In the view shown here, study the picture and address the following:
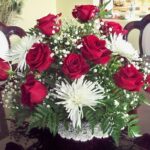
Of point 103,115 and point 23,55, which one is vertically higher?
point 23,55

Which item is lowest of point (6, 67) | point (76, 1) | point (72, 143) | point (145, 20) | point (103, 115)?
point (72, 143)

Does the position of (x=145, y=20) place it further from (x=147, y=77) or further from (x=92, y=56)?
(x=92, y=56)

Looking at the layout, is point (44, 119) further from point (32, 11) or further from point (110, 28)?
point (32, 11)

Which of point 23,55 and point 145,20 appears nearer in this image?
point 23,55

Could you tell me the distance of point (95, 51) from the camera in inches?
28.0

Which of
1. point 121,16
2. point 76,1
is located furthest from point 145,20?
point 76,1

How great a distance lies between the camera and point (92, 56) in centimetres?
71

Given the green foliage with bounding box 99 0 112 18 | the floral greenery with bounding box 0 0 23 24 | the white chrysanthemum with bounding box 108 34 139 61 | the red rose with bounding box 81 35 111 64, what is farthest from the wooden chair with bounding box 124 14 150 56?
the floral greenery with bounding box 0 0 23 24

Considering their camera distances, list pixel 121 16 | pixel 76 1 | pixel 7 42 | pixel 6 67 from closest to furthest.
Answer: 1. pixel 6 67
2. pixel 7 42
3. pixel 121 16
4. pixel 76 1

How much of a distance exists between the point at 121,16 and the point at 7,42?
70.4 inches

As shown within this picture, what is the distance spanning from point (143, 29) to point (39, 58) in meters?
1.33

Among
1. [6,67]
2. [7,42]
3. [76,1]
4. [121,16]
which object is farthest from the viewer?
[76,1]

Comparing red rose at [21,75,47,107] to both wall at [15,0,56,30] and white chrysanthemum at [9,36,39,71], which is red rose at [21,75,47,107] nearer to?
white chrysanthemum at [9,36,39,71]

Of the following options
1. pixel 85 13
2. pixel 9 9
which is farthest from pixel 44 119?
pixel 9 9
